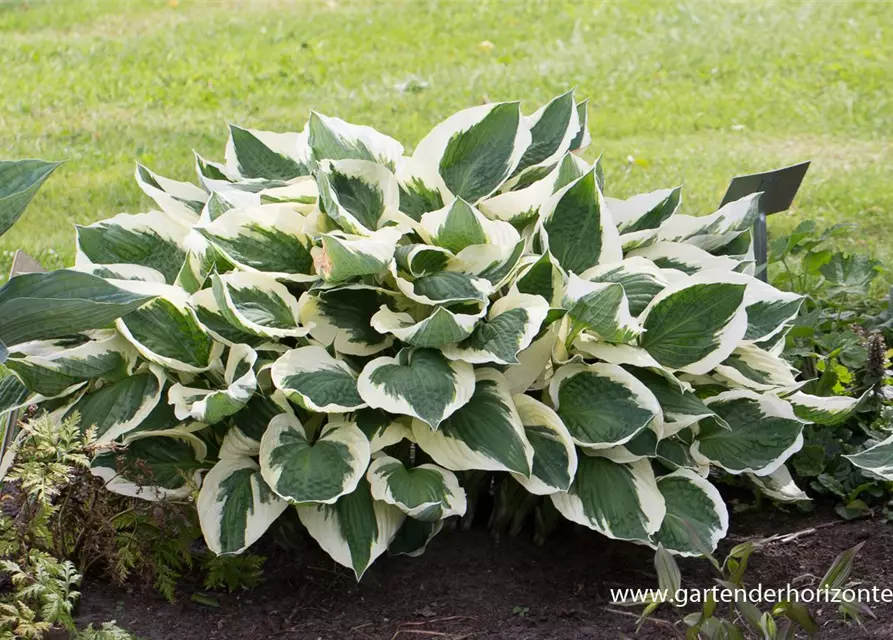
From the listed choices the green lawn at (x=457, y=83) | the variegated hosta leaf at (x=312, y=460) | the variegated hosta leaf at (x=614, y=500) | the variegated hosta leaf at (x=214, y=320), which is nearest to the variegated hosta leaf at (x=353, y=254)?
the variegated hosta leaf at (x=214, y=320)

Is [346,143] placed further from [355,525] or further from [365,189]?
[355,525]

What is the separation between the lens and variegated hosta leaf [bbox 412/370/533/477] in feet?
7.38

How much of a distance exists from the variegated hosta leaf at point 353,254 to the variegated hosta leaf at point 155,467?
1.62 ft

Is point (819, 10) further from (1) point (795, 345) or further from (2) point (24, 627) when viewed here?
(2) point (24, 627)

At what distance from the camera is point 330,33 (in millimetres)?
8156

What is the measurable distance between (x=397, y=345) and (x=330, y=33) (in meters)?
6.18

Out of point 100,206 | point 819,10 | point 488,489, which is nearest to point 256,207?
point 488,489

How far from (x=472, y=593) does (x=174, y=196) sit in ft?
4.29

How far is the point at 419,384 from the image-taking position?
2227 mm

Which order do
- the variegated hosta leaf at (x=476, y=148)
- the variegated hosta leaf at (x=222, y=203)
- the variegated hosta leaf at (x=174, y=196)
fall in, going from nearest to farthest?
1. the variegated hosta leaf at (x=222, y=203)
2. the variegated hosta leaf at (x=476, y=148)
3. the variegated hosta leaf at (x=174, y=196)

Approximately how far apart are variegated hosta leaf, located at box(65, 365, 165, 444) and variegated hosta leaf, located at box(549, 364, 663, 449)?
35.2 inches

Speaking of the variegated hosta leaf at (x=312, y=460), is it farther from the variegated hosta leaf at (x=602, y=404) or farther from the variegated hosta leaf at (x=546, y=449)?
the variegated hosta leaf at (x=602, y=404)

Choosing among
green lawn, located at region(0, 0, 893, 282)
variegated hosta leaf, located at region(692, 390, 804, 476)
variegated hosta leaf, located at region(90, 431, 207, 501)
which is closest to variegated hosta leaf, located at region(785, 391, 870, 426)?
variegated hosta leaf, located at region(692, 390, 804, 476)

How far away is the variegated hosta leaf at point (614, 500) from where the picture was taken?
2.31 metres
